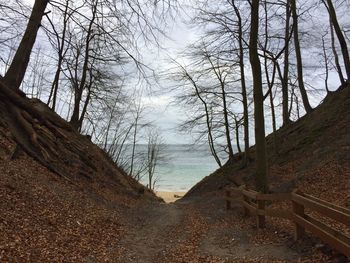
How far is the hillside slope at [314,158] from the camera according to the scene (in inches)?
556

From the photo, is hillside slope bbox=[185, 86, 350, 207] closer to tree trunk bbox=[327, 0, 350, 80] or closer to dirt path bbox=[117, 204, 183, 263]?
tree trunk bbox=[327, 0, 350, 80]

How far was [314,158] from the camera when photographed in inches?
Answer: 717

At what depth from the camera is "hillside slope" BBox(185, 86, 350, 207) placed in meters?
14.1

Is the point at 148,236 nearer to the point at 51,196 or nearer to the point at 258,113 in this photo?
the point at 51,196

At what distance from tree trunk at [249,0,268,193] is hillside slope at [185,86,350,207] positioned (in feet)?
6.14

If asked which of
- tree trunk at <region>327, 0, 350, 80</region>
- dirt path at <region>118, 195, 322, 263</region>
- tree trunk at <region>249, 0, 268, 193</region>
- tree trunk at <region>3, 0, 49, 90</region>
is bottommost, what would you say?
dirt path at <region>118, 195, 322, 263</region>

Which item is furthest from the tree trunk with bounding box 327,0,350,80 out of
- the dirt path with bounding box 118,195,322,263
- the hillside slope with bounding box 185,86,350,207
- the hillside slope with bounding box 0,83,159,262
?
the hillside slope with bounding box 0,83,159,262

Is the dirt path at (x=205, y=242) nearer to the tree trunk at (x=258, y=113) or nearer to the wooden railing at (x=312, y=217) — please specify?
the wooden railing at (x=312, y=217)

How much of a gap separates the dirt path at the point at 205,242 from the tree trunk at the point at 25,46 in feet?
21.5

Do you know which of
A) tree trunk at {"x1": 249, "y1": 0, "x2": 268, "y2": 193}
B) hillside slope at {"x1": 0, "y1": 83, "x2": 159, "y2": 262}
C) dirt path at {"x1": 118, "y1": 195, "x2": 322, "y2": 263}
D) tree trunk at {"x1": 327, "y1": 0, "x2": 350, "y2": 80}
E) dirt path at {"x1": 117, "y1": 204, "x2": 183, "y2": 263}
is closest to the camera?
hillside slope at {"x1": 0, "y1": 83, "x2": 159, "y2": 262}

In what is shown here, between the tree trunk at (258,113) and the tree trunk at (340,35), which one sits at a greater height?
the tree trunk at (340,35)

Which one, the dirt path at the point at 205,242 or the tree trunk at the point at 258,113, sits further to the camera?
the tree trunk at the point at 258,113

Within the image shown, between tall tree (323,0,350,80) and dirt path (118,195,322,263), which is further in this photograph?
tall tree (323,0,350,80)

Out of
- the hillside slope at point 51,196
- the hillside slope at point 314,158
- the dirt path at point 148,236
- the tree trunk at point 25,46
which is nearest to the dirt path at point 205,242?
the dirt path at point 148,236
